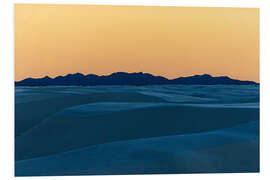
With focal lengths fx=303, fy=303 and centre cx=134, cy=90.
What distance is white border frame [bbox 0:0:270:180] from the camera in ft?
8.28

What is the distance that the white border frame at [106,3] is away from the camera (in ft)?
8.28

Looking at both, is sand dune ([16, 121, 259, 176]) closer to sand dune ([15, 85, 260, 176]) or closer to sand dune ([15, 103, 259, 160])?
sand dune ([15, 85, 260, 176])

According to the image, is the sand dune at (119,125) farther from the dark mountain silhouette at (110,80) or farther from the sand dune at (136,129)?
the dark mountain silhouette at (110,80)

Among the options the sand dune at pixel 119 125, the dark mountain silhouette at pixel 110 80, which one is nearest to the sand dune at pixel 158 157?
the sand dune at pixel 119 125

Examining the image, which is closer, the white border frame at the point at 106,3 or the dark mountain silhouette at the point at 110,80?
the white border frame at the point at 106,3

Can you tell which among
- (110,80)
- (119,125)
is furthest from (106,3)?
(119,125)

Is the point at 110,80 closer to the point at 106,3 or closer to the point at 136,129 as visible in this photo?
the point at 136,129

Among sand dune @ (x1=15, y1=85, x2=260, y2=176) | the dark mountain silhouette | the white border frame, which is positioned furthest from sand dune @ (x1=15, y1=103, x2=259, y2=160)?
the dark mountain silhouette

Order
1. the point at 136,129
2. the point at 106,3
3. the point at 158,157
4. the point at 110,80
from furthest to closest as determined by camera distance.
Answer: the point at 110,80 < the point at 106,3 < the point at 136,129 < the point at 158,157

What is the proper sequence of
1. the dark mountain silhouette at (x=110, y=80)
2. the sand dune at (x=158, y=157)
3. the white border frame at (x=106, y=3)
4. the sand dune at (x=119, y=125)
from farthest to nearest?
the dark mountain silhouette at (x=110, y=80) < the sand dune at (x=119, y=125) < the white border frame at (x=106, y=3) < the sand dune at (x=158, y=157)

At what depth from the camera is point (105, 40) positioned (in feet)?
10.2

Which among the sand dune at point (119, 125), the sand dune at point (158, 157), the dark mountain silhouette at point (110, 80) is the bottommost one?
the sand dune at point (158, 157)

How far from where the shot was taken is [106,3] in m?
3.05
